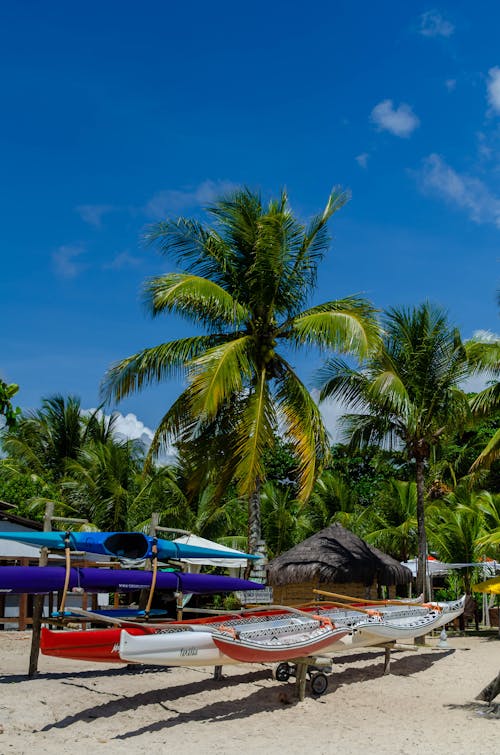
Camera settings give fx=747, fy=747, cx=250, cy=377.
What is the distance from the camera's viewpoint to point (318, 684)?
9438 mm

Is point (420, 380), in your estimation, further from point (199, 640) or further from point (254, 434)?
point (199, 640)

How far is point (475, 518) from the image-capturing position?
2000cm

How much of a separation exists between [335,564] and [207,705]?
8944mm

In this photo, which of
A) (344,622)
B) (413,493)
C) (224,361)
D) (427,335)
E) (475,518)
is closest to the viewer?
(344,622)

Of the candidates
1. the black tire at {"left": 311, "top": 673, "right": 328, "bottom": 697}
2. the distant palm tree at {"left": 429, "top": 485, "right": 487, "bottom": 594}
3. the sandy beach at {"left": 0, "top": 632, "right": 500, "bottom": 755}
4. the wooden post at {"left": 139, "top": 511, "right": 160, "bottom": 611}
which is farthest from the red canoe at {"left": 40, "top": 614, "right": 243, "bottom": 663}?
the distant palm tree at {"left": 429, "top": 485, "right": 487, "bottom": 594}

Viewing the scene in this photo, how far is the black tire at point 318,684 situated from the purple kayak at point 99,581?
238 centimetres

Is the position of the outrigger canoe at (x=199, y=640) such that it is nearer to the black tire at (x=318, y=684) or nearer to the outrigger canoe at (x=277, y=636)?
the outrigger canoe at (x=277, y=636)

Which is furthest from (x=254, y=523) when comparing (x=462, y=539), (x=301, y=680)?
(x=462, y=539)

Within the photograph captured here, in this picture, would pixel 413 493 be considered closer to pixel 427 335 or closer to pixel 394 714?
pixel 427 335

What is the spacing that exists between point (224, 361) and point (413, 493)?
1346cm

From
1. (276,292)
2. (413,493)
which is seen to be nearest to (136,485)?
(413,493)

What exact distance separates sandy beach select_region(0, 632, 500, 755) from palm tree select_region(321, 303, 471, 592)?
18.5ft

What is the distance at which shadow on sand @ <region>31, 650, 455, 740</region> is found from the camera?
301 inches

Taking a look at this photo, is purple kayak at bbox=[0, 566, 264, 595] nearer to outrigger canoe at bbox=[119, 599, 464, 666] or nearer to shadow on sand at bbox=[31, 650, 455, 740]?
outrigger canoe at bbox=[119, 599, 464, 666]
